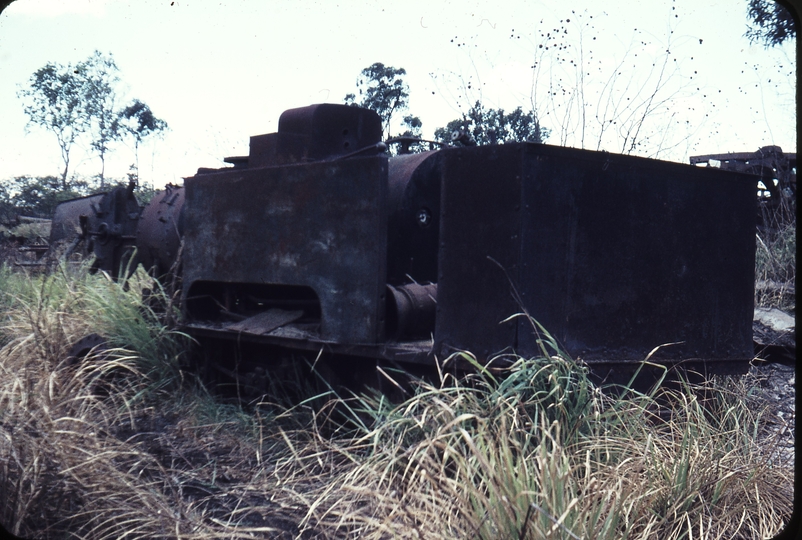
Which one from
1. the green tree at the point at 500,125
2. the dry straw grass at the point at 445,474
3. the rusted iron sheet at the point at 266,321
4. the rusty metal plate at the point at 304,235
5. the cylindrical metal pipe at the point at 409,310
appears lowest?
the dry straw grass at the point at 445,474

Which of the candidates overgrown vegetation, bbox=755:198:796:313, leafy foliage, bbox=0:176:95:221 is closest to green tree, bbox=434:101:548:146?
overgrown vegetation, bbox=755:198:796:313

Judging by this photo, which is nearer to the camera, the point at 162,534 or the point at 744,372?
the point at 162,534

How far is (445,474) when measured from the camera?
2.85m

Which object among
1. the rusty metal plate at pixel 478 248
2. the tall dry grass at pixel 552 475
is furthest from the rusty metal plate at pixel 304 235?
the tall dry grass at pixel 552 475

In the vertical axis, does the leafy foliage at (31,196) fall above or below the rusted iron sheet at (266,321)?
above

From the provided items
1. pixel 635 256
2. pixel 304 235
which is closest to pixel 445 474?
pixel 635 256

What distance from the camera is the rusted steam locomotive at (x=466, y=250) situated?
11.0 feet

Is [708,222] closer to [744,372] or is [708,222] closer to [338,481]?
[744,372]

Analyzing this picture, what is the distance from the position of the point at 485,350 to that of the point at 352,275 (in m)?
0.90

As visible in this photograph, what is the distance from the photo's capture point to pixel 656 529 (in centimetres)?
261

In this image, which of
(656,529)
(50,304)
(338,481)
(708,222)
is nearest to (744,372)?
(708,222)

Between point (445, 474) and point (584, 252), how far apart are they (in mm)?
1311

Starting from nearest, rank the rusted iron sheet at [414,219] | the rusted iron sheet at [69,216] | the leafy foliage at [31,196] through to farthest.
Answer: the rusted iron sheet at [414,219], the rusted iron sheet at [69,216], the leafy foliage at [31,196]

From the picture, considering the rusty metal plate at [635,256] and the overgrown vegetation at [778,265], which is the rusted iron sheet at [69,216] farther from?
the overgrown vegetation at [778,265]
